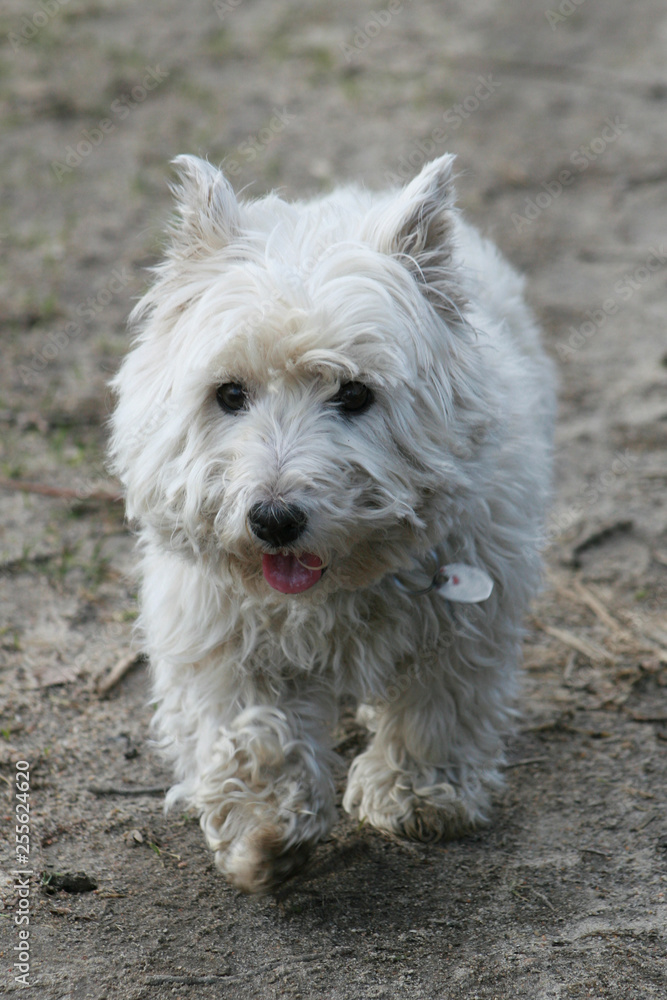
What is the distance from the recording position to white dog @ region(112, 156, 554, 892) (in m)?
2.66

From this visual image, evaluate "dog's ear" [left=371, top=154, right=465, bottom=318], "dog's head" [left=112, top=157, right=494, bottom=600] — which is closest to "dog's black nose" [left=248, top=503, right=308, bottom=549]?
"dog's head" [left=112, top=157, right=494, bottom=600]

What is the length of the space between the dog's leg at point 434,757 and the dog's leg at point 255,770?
224 millimetres

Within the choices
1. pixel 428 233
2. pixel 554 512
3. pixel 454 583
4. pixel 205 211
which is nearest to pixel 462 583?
pixel 454 583

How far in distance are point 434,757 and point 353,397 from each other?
1.15m

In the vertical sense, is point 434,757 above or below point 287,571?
below

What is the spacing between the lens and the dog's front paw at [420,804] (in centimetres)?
324

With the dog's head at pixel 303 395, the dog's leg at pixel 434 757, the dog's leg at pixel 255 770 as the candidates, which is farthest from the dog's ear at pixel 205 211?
the dog's leg at pixel 434 757

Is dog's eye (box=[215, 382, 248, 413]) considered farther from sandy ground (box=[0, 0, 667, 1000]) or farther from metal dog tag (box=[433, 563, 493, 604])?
sandy ground (box=[0, 0, 667, 1000])

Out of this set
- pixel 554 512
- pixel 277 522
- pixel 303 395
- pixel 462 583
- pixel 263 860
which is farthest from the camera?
pixel 554 512

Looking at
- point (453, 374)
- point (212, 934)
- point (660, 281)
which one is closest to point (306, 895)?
point (212, 934)

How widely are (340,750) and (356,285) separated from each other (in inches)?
65.1

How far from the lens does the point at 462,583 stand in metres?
2.98

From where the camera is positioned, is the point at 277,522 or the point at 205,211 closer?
the point at 277,522

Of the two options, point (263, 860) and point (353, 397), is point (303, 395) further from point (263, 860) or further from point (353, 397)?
point (263, 860)
